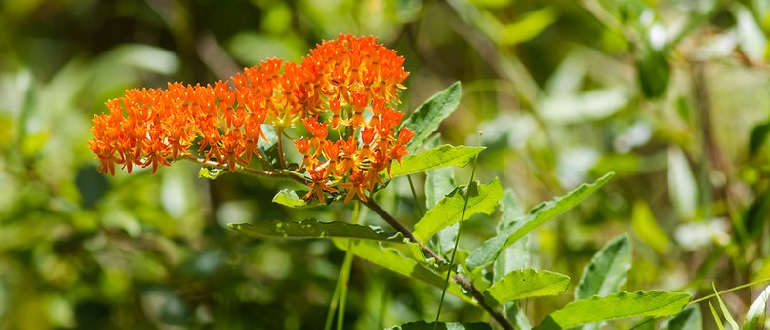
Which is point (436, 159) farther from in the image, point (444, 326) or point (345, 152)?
point (444, 326)

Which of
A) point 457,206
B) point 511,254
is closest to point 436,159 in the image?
point 457,206

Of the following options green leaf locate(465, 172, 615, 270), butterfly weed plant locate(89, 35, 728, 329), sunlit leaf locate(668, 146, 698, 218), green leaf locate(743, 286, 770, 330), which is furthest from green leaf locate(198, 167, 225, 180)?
sunlit leaf locate(668, 146, 698, 218)

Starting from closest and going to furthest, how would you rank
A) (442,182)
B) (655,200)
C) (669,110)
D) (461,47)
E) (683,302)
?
(683,302), (442,182), (669,110), (655,200), (461,47)

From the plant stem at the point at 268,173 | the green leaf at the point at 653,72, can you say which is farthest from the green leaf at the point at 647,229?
the plant stem at the point at 268,173

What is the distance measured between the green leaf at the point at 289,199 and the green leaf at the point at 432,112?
0.49 ft

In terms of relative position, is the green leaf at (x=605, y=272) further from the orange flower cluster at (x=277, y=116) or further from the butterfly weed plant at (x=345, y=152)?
the orange flower cluster at (x=277, y=116)

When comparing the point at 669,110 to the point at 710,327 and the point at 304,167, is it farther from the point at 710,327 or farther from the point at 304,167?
the point at 304,167

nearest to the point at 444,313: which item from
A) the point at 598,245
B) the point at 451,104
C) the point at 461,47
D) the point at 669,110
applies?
the point at 598,245

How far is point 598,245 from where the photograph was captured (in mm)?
1894

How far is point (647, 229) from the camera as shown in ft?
5.60

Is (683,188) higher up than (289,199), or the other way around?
(683,188)

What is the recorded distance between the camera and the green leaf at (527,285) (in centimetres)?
90

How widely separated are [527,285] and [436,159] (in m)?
0.18

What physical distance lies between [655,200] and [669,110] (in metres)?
0.41
